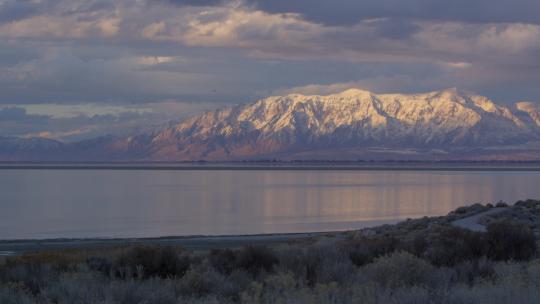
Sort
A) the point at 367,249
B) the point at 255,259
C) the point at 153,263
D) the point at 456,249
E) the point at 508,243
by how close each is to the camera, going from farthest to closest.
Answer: the point at 508,243, the point at 367,249, the point at 456,249, the point at 255,259, the point at 153,263

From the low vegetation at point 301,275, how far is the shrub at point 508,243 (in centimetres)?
2

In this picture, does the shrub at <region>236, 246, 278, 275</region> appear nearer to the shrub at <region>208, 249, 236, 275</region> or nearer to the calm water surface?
the shrub at <region>208, 249, 236, 275</region>

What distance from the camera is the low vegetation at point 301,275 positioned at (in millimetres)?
9938

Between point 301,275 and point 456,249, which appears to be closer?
point 301,275

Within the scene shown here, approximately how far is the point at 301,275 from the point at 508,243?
563cm

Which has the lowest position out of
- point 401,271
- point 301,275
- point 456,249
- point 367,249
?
point 367,249

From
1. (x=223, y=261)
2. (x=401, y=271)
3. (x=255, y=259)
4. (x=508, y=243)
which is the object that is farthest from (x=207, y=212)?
(x=401, y=271)

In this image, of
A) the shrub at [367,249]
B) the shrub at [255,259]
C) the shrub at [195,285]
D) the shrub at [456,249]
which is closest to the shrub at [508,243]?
the shrub at [456,249]

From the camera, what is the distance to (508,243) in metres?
16.9

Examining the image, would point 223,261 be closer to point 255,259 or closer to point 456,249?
point 255,259

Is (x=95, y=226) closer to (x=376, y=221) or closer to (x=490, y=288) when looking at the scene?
(x=376, y=221)

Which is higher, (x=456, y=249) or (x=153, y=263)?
(x=153, y=263)

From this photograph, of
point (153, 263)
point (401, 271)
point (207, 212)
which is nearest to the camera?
point (401, 271)

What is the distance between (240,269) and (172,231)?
1283 inches
